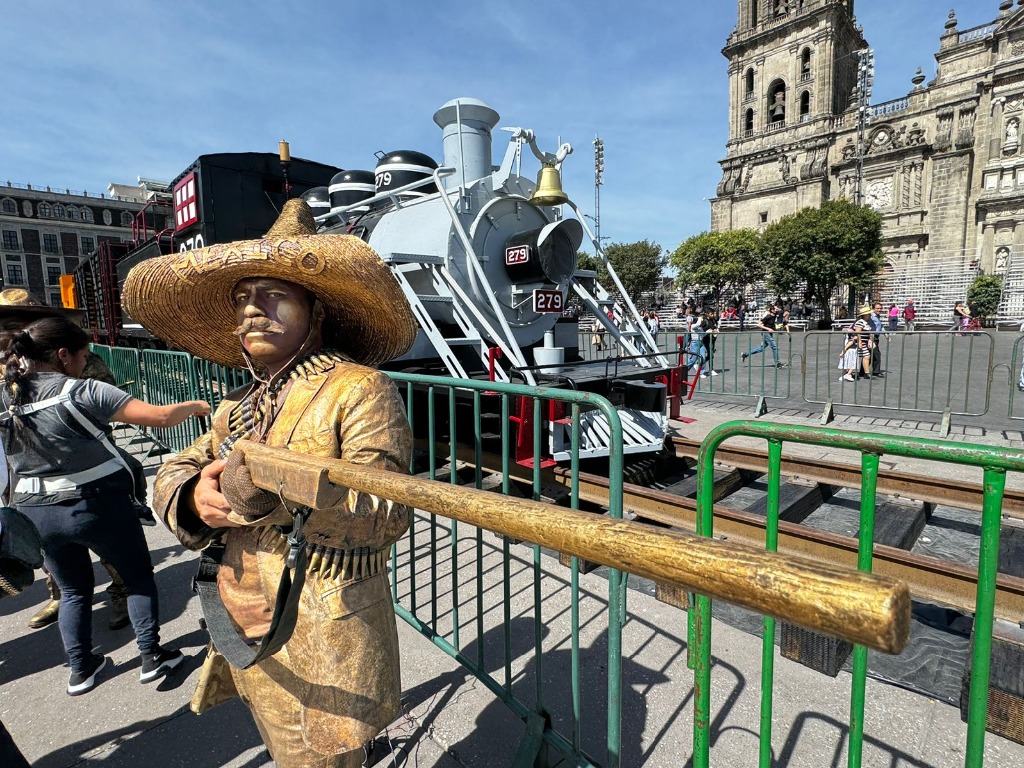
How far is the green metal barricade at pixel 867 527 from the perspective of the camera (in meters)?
0.97

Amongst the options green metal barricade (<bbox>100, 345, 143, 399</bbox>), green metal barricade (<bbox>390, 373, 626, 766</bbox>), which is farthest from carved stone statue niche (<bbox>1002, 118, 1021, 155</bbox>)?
green metal barricade (<bbox>100, 345, 143, 399</bbox>)

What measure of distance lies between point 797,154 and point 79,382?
193 feet

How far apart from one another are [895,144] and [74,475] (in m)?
57.9

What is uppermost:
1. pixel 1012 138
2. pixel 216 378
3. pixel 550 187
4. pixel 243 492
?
pixel 1012 138

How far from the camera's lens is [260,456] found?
108cm

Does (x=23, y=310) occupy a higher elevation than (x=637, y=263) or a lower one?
lower

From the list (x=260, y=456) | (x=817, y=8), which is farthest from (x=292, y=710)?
(x=817, y=8)

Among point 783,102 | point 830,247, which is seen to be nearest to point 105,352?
point 830,247

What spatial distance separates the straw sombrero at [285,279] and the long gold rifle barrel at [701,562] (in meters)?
0.70

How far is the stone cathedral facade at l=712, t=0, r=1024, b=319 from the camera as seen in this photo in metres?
39.4

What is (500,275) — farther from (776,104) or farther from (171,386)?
(776,104)

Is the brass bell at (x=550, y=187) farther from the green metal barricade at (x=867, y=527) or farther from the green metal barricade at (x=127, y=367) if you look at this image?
the green metal barricade at (x=127, y=367)

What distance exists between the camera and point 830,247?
36875mm

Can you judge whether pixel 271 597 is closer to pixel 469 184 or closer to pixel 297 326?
pixel 297 326
